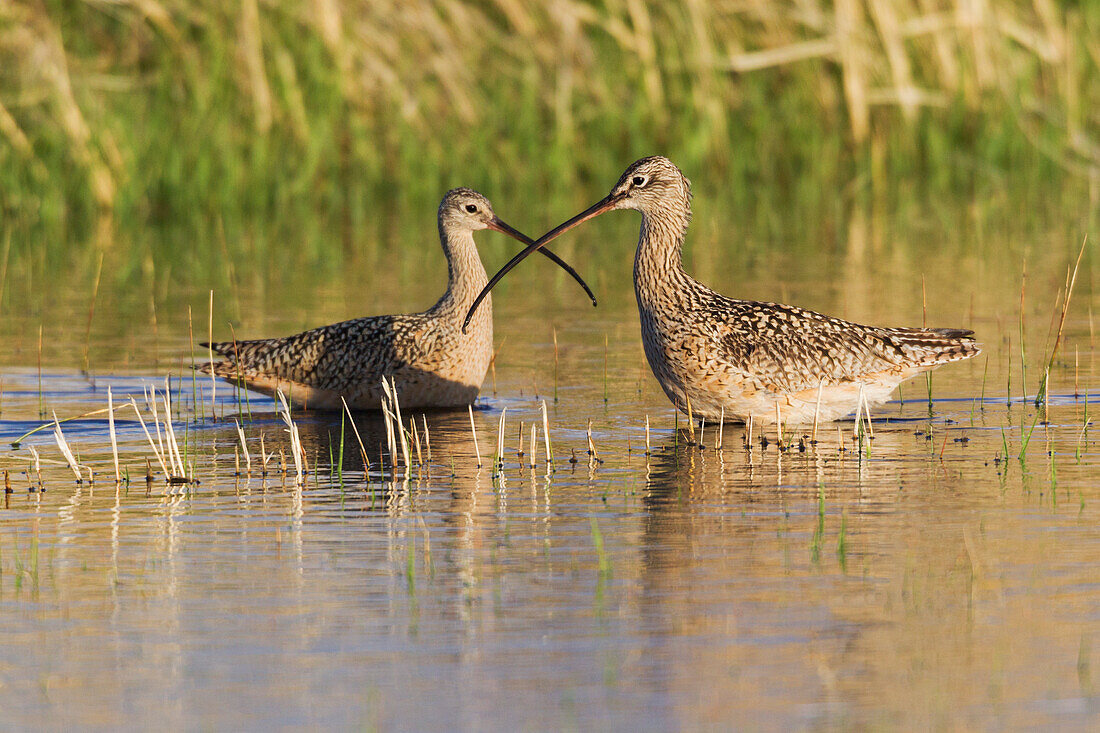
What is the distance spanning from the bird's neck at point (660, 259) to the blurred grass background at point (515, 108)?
31.6 ft

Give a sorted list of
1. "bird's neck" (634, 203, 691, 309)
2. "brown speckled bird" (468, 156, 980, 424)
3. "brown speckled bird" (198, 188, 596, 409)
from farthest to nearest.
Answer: "brown speckled bird" (198, 188, 596, 409) → "bird's neck" (634, 203, 691, 309) → "brown speckled bird" (468, 156, 980, 424)

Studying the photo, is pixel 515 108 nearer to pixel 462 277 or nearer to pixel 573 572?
pixel 462 277

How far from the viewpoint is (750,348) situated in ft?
32.1

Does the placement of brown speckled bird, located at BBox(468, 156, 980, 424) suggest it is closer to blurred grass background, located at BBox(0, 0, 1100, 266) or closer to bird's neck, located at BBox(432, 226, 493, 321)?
bird's neck, located at BBox(432, 226, 493, 321)

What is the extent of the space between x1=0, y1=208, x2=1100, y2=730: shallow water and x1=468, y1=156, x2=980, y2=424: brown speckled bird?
0.22 meters

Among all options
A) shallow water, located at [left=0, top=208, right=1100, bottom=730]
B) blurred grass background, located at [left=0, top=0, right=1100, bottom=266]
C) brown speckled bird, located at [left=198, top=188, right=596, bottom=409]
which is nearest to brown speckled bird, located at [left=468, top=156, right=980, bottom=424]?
shallow water, located at [left=0, top=208, right=1100, bottom=730]

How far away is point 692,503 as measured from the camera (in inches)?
297

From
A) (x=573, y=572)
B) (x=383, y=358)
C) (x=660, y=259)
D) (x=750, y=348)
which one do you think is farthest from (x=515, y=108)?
(x=573, y=572)

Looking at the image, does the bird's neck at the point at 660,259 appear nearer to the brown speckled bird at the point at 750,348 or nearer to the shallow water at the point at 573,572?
the brown speckled bird at the point at 750,348

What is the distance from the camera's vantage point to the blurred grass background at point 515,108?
2105 cm

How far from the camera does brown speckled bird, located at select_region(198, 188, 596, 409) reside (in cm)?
1098

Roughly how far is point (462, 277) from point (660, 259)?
1.85 meters

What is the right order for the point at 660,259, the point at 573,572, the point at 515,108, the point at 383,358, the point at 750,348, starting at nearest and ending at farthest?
the point at 573,572 → the point at 750,348 → the point at 660,259 → the point at 383,358 → the point at 515,108

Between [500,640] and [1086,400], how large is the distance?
5.56 meters
